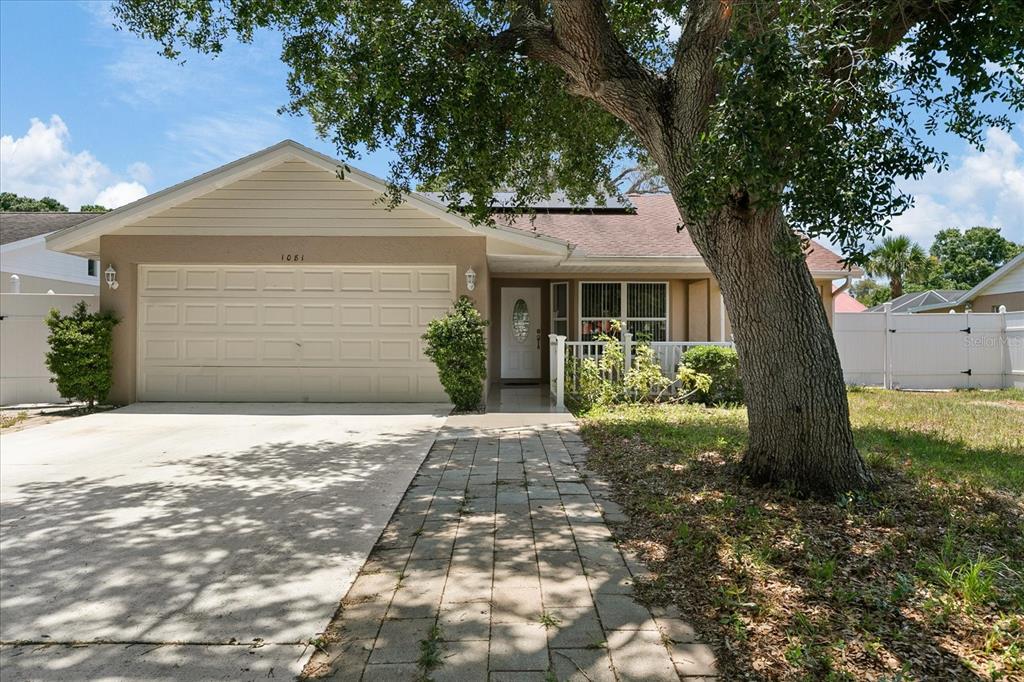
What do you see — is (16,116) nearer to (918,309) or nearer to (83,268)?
(83,268)

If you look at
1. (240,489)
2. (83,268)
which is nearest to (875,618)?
(240,489)

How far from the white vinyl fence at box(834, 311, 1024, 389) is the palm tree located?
19.9 m

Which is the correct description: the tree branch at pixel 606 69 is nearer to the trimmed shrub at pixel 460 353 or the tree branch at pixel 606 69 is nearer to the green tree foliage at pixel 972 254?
the trimmed shrub at pixel 460 353

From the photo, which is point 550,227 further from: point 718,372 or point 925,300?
point 925,300

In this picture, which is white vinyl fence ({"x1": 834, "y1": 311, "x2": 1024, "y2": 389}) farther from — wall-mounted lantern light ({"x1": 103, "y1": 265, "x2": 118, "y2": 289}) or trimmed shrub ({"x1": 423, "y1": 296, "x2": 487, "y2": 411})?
wall-mounted lantern light ({"x1": 103, "y1": 265, "x2": 118, "y2": 289})

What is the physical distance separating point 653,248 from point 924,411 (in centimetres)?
571

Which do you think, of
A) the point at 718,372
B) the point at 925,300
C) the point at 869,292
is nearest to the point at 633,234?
the point at 718,372

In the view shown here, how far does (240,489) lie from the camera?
213 inches

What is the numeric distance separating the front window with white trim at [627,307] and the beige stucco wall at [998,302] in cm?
1502

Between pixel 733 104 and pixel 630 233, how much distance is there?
34.3 ft

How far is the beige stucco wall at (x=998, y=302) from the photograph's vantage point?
2002cm

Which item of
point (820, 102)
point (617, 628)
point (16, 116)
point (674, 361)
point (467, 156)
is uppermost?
point (16, 116)

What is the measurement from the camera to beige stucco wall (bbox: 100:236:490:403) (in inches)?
420

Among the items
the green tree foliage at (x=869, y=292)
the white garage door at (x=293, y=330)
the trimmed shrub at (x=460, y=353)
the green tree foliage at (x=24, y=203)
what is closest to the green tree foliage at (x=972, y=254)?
the green tree foliage at (x=869, y=292)
